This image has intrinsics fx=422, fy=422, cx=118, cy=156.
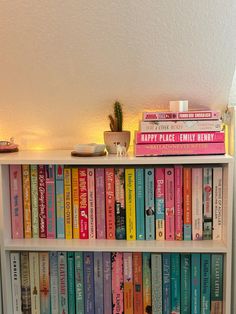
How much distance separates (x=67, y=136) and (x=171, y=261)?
64cm

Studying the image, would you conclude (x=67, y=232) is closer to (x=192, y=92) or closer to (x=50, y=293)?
(x=50, y=293)

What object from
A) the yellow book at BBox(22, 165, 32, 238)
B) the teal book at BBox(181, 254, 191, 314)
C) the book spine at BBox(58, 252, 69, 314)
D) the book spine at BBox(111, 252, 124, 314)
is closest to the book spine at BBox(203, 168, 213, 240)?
the teal book at BBox(181, 254, 191, 314)

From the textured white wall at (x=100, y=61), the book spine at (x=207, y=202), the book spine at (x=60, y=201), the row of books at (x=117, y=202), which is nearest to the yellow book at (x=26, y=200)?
the row of books at (x=117, y=202)

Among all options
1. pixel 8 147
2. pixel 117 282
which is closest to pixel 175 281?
pixel 117 282

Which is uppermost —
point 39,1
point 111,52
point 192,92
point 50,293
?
point 39,1

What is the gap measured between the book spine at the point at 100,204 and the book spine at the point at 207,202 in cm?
36

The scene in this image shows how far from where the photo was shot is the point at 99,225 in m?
1.56

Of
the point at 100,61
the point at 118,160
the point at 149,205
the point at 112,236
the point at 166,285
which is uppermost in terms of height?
the point at 100,61

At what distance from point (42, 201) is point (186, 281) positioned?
605 mm

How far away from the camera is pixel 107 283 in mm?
1563

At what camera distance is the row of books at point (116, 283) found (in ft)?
5.05

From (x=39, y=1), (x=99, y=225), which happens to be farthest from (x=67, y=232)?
(x=39, y=1)

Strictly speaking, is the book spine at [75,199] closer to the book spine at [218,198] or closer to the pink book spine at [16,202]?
the pink book spine at [16,202]

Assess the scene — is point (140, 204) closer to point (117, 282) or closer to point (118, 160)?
point (118, 160)
